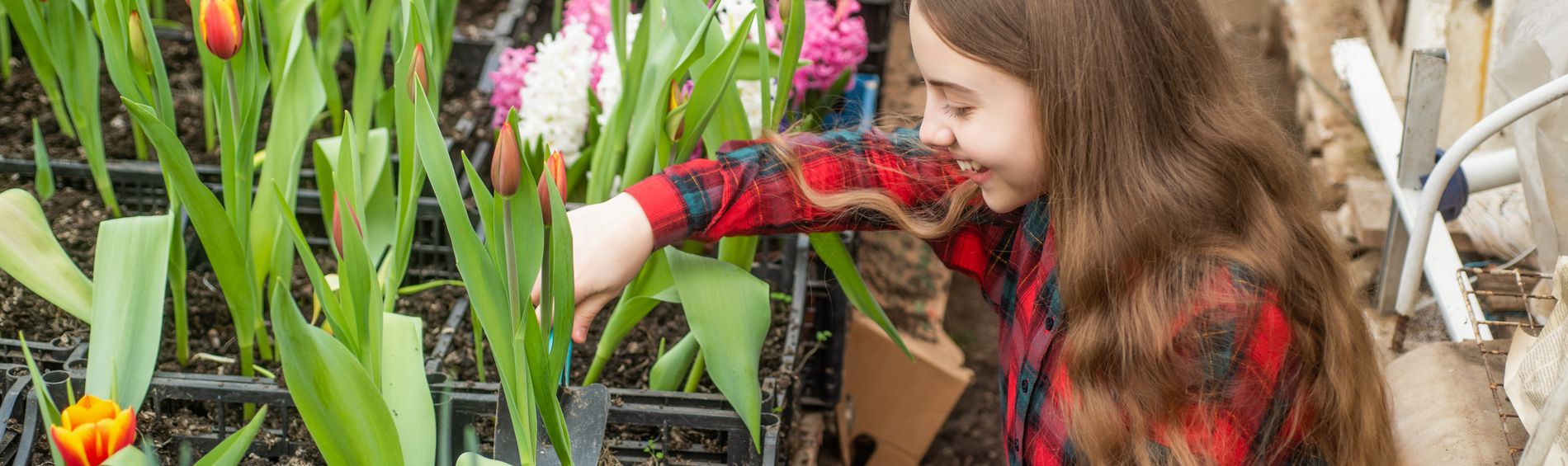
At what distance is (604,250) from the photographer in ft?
3.19

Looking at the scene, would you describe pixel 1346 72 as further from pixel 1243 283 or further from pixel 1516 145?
pixel 1243 283

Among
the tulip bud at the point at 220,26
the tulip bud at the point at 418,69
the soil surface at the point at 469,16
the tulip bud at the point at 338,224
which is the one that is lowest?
the tulip bud at the point at 338,224

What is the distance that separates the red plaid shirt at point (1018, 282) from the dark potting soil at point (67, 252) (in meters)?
0.59

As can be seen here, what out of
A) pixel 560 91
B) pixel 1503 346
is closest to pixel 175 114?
pixel 560 91

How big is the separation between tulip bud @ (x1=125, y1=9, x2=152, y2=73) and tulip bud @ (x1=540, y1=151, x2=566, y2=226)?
430mm

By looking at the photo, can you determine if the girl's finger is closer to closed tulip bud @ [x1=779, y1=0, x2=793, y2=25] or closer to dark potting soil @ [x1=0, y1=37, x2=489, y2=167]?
closed tulip bud @ [x1=779, y1=0, x2=793, y2=25]

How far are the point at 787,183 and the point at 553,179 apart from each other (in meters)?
0.33

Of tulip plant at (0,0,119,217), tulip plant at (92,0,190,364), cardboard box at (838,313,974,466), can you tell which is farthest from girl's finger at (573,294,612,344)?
cardboard box at (838,313,974,466)

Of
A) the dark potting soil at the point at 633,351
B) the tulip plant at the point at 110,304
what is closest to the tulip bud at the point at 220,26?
the tulip plant at the point at 110,304

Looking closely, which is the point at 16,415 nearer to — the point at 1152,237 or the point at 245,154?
the point at 245,154

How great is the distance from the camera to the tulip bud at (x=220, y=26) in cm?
97

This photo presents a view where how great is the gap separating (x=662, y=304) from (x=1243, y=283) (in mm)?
771

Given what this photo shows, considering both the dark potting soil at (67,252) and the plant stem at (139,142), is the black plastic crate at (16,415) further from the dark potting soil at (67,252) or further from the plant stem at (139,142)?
the plant stem at (139,142)

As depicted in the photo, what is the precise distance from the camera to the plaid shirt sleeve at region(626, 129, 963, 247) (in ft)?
3.32
